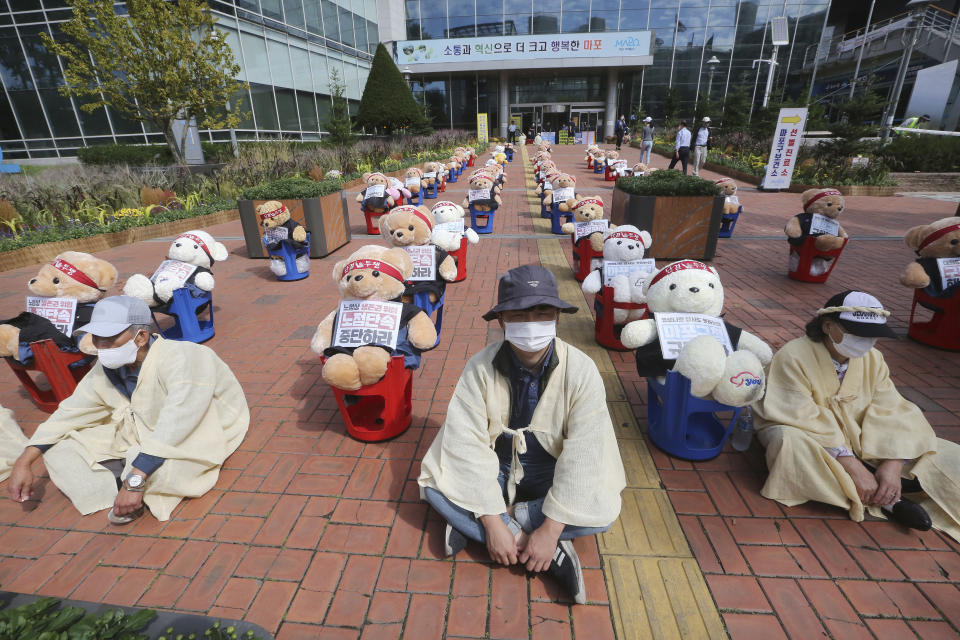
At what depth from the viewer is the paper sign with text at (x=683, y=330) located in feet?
9.44

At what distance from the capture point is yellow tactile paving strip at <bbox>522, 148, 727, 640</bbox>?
1.95m

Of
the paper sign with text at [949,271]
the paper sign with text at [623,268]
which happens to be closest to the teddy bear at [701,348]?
the paper sign with text at [623,268]

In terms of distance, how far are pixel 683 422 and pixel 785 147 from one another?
1361cm

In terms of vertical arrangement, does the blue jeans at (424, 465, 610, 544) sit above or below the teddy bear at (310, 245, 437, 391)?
below

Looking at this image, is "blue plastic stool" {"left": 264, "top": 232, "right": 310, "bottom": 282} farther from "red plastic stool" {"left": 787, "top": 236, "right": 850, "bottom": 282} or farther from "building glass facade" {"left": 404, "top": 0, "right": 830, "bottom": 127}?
"building glass facade" {"left": 404, "top": 0, "right": 830, "bottom": 127}

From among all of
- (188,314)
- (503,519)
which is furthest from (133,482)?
(188,314)

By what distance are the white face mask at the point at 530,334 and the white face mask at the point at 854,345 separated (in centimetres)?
168

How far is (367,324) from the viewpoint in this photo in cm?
306

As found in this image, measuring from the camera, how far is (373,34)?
3042 centimetres

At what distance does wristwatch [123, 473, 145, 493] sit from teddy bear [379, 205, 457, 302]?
2.49m

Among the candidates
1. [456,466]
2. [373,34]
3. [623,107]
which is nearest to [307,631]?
[456,466]

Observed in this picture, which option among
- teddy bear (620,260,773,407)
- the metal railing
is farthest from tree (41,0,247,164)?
the metal railing

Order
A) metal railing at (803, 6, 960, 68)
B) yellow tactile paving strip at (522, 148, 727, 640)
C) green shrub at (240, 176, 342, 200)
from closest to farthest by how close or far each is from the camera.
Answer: yellow tactile paving strip at (522, 148, 727, 640), green shrub at (240, 176, 342, 200), metal railing at (803, 6, 960, 68)

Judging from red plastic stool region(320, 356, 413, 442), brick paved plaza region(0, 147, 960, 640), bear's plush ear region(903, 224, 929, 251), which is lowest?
brick paved plaza region(0, 147, 960, 640)
